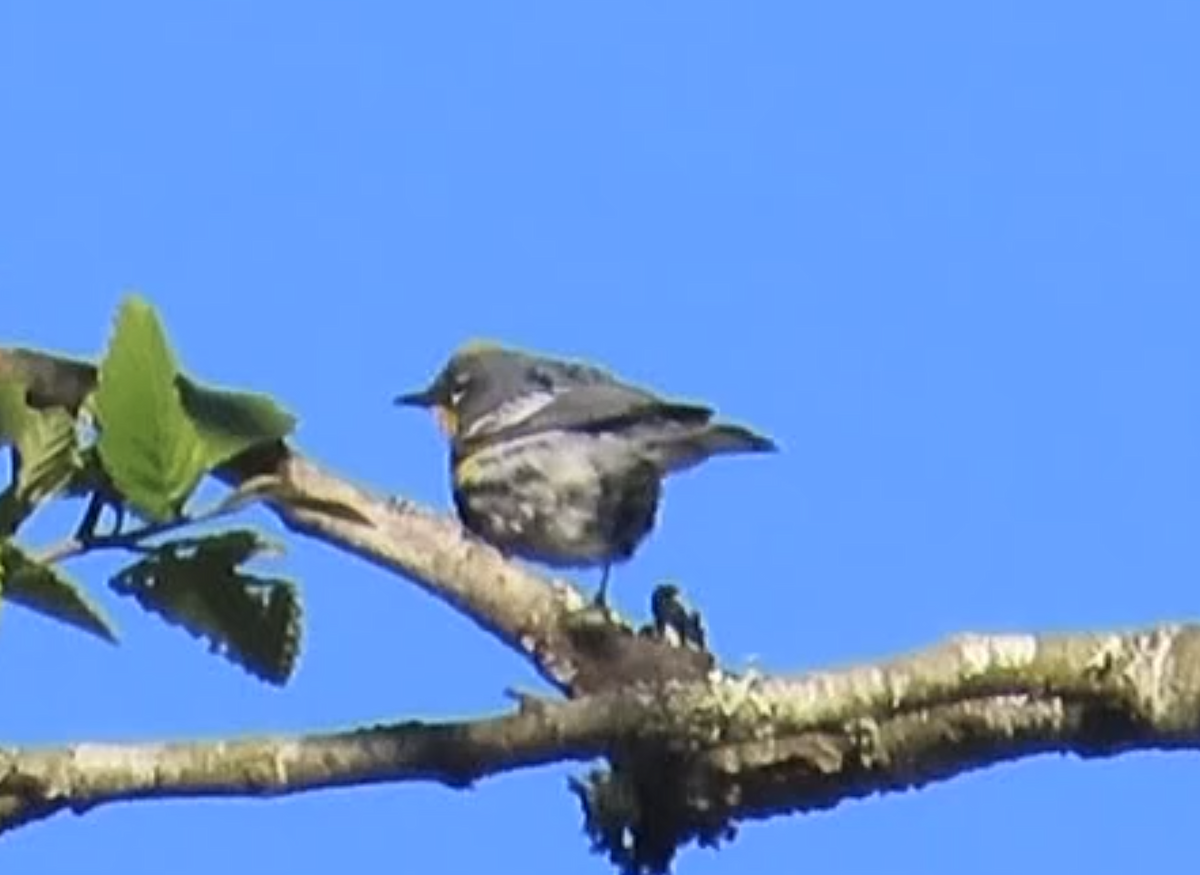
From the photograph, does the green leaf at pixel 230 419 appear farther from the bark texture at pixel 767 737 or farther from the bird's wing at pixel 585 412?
the bird's wing at pixel 585 412

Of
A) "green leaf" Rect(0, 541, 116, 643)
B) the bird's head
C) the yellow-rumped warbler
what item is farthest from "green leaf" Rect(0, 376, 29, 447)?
the bird's head

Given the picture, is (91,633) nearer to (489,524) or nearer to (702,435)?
(489,524)

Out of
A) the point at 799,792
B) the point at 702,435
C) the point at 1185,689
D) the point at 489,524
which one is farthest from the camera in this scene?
the point at 702,435

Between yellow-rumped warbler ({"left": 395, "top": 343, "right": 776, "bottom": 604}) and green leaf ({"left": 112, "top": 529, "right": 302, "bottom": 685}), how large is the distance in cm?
98

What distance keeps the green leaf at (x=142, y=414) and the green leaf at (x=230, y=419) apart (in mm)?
16

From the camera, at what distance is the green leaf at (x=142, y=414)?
1.03 meters

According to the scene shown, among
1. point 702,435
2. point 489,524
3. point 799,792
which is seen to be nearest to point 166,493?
point 799,792

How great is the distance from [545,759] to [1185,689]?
0.21m

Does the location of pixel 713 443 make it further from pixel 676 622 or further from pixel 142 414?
pixel 142 414

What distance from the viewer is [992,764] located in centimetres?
107

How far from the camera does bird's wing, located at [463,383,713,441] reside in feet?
8.58

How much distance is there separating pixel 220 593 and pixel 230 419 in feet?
0.21

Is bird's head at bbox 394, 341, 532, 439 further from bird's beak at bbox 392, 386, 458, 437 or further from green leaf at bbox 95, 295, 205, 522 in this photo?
green leaf at bbox 95, 295, 205, 522

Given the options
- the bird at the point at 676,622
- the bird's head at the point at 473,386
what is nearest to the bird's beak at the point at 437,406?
the bird's head at the point at 473,386
